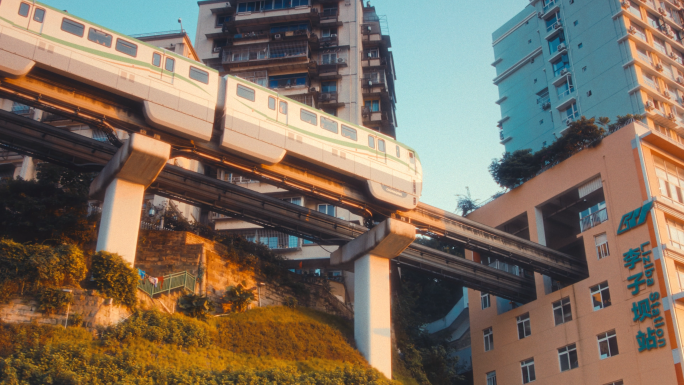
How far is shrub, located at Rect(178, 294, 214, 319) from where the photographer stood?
86.2 ft

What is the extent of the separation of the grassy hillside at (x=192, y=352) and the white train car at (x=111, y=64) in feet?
25.3

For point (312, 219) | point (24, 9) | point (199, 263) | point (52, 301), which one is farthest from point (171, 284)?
point (24, 9)

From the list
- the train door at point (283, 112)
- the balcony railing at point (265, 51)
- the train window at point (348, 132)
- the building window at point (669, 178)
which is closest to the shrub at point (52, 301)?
the train door at point (283, 112)

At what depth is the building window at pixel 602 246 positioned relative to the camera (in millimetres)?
33966

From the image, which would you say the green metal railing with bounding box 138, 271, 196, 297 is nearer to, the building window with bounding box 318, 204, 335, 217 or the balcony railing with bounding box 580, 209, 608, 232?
the building window with bounding box 318, 204, 335, 217

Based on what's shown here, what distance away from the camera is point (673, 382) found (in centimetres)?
2875

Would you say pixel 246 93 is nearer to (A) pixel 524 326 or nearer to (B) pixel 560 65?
(A) pixel 524 326

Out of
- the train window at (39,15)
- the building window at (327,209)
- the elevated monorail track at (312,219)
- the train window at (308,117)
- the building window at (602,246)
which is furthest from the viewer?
the building window at (327,209)

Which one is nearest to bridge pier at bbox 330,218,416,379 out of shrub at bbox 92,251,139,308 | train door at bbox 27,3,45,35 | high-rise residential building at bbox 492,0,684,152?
shrub at bbox 92,251,139,308

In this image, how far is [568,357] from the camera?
111ft

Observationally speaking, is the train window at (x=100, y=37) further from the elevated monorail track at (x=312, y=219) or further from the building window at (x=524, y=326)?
the building window at (x=524, y=326)

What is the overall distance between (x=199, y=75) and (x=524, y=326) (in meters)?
21.8

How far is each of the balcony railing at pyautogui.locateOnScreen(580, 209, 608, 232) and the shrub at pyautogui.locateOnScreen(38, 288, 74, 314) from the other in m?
25.5

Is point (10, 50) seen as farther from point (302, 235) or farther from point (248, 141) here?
point (302, 235)
